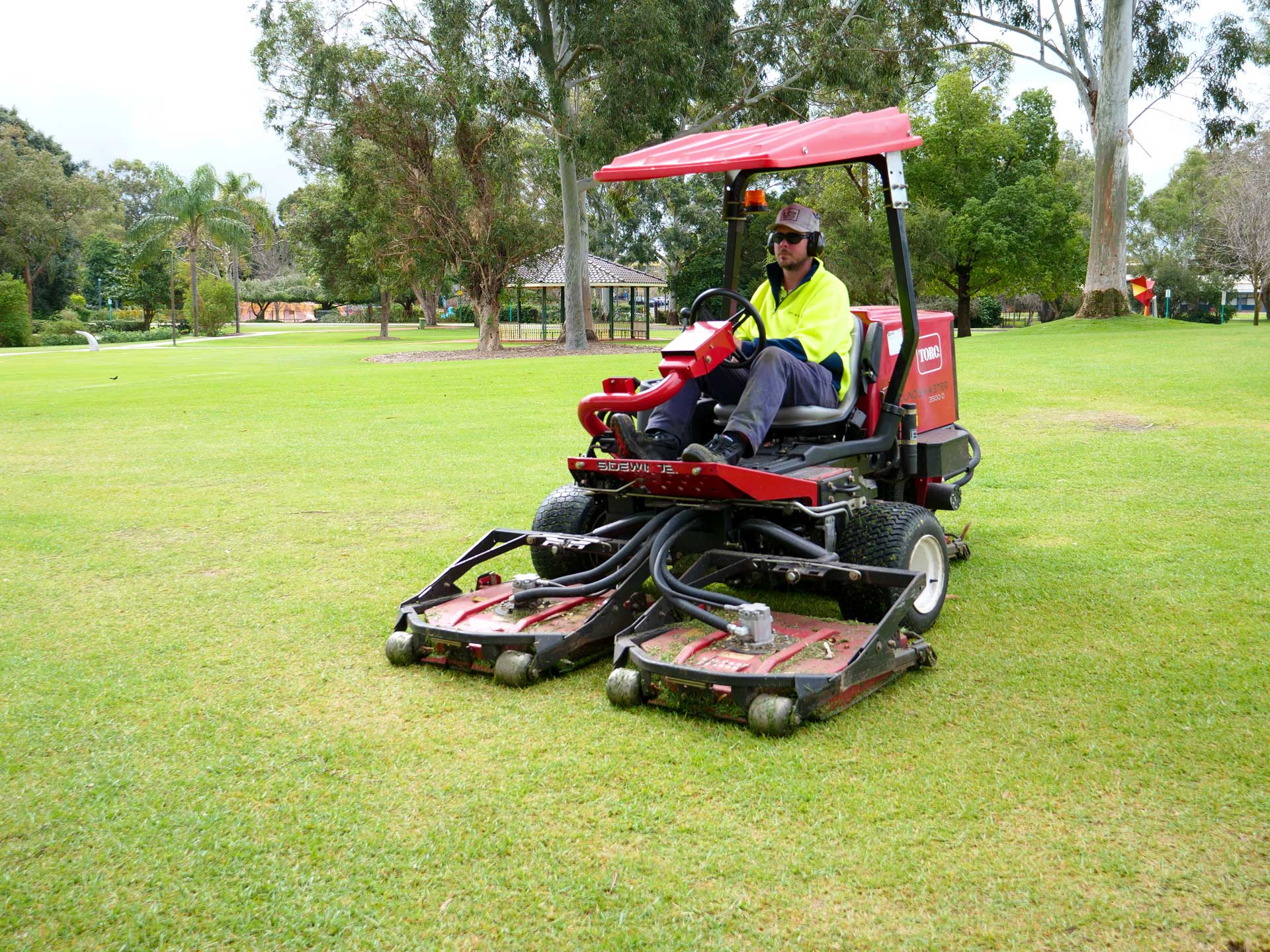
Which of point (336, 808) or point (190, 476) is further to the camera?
point (190, 476)

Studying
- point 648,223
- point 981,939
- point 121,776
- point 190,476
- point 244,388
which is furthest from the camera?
point 648,223

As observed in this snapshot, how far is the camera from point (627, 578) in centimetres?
479

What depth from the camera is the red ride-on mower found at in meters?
4.25

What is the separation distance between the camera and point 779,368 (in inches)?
200

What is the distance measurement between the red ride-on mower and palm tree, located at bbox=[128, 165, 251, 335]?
6017 centimetres

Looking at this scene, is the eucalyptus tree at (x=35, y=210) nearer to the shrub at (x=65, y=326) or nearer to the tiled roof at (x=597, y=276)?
the shrub at (x=65, y=326)

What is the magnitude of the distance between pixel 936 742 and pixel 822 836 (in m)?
0.86

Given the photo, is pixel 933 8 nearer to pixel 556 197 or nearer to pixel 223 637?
pixel 556 197

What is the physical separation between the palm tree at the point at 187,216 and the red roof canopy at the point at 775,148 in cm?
6012

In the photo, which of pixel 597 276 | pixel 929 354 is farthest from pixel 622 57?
pixel 929 354

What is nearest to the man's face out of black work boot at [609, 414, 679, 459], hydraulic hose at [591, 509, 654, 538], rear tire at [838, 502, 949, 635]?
black work boot at [609, 414, 679, 459]

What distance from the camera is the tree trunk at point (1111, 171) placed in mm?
28578

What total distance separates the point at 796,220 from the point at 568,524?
1.93m

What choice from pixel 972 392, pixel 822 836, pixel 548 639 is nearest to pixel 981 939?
pixel 822 836
